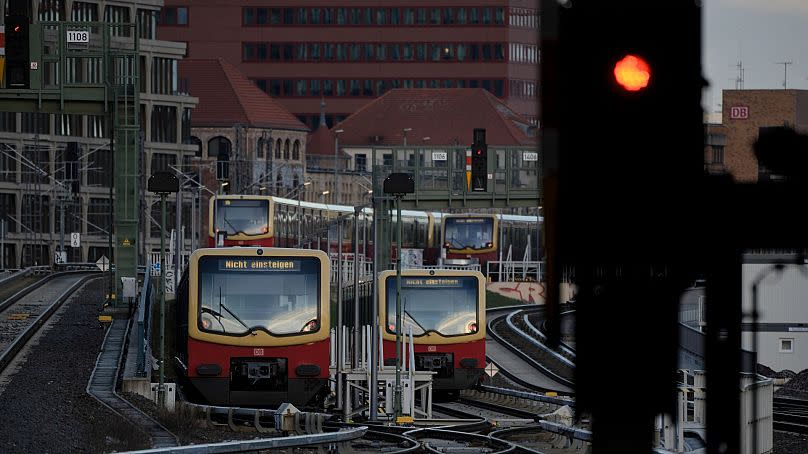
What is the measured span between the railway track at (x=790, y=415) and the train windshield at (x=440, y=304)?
18.0ft

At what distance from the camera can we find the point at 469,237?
7656cm

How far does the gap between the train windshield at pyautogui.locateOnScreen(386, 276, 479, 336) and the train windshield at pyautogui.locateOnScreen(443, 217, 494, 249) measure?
47309 millimetres

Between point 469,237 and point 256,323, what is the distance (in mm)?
52899

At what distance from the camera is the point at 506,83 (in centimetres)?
17688

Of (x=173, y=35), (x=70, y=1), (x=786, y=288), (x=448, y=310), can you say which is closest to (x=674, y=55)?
(x=448, y=310)

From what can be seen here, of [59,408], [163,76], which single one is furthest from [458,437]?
[163,76]

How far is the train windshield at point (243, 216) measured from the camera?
185 feet

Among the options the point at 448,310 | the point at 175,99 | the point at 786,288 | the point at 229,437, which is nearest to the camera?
the point at 229,437

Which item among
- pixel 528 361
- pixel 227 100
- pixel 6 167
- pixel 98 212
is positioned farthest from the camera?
pixel 227 100

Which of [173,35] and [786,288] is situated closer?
[786,288]

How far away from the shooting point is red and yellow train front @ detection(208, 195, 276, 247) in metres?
56.2

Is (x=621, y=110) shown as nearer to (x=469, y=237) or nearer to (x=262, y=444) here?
(x=262, y=444)

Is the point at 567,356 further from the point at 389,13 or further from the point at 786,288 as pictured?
the point at 389,13

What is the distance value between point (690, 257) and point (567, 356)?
3857cm
